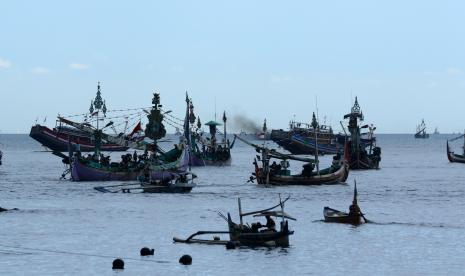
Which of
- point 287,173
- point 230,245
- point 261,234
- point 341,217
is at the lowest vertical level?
point 230,245

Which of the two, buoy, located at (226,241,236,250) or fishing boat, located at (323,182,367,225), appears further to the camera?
fishing boat, located at (323,182,367,225)

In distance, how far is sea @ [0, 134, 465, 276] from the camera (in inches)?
2073

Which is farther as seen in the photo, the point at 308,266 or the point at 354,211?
the point at 354,211

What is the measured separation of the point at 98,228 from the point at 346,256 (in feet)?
66.2

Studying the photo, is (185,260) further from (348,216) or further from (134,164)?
(134,164)

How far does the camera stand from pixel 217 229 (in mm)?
69000

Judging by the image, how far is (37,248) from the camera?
5938cm

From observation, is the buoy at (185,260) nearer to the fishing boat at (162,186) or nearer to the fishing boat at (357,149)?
the fishing boat at (162,186)

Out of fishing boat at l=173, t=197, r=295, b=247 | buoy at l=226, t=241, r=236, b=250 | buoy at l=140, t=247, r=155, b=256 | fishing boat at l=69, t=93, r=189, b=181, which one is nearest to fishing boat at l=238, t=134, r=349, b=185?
fishing boat at l=69, t=93, r=189, b=181

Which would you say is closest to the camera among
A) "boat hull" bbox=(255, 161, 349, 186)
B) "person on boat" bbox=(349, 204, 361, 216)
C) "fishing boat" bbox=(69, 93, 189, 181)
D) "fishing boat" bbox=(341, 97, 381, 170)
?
"person on boat" bbox=(349, 204, 361, 216)

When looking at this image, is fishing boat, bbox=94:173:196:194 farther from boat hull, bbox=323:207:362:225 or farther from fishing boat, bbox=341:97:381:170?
fishing boat, bbox=341:97:381:170

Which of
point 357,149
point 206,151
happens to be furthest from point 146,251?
point 206,151

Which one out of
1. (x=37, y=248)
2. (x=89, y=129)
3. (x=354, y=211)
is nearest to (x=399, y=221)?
(x=354, y=211)

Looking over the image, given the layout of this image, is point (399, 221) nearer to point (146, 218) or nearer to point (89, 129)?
point (146, 218)
